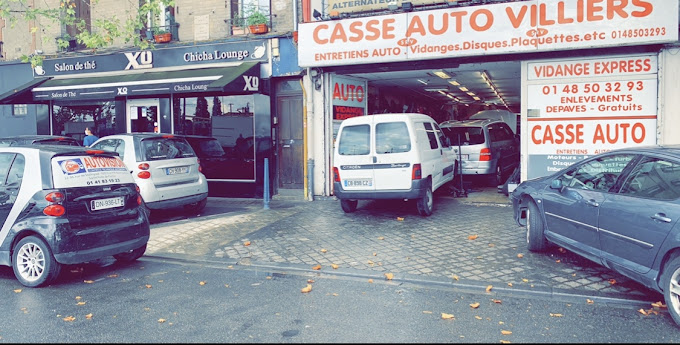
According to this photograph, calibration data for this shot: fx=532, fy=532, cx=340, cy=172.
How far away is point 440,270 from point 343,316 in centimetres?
199

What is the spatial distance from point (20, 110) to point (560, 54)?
15.9 m

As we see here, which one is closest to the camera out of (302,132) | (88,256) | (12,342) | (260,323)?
(12,342)

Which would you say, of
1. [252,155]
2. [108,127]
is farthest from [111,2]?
[252,155]

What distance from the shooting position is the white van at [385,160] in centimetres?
950

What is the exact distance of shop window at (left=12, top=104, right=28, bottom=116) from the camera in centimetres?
1680

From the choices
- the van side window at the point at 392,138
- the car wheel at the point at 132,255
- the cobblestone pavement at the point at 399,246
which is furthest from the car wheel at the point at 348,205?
the car wheel at the point at 132,255

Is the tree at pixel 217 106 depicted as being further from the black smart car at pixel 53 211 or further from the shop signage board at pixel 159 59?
the black smart car at pixel 53 211

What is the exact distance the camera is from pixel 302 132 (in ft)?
43.2

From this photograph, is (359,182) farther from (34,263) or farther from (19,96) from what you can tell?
(19,96)

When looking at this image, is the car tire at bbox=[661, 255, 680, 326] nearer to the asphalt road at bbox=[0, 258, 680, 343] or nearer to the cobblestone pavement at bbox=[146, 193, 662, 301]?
the asphalt road at bbox=[0, 258, 680, 343]

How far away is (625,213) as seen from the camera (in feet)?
16.9

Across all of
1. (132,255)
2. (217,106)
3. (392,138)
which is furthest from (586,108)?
(217,106)

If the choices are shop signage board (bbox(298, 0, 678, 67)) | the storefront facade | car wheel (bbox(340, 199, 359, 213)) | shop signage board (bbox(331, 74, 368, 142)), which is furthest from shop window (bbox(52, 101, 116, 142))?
car wheel (bbox(340, 199, 359, 213))

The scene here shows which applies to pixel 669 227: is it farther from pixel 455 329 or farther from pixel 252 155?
pixel 252 155
